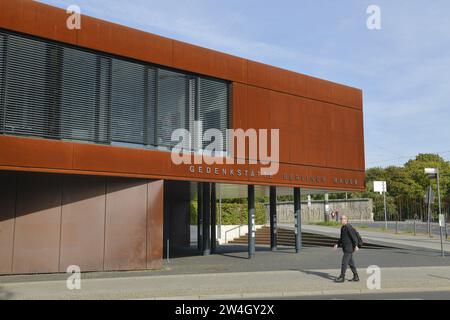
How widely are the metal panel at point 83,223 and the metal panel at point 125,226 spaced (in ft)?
0.79

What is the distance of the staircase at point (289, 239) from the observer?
86.3ft

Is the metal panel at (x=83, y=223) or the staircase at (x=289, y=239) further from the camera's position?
the staircase at (x=289, y=239)

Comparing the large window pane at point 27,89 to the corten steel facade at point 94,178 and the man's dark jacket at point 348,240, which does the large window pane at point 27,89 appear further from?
the man's dark jacket at point 348,240

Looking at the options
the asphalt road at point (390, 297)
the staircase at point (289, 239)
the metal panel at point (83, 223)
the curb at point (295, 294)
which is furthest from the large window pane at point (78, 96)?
the staircase at point (289, 239)

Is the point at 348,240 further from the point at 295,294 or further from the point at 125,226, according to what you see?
the point at 125,226

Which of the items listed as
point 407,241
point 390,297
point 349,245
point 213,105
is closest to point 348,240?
point 349,245

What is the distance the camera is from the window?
1394 centimetres

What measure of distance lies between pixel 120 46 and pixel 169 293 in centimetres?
875

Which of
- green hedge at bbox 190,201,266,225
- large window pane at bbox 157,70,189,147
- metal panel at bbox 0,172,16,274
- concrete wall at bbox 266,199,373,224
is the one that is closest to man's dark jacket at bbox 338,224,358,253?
large window pane at bbox 157,70,189,147

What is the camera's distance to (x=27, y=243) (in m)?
14.4

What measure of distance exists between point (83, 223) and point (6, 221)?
2185mm

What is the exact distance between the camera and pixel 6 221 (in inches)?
558
